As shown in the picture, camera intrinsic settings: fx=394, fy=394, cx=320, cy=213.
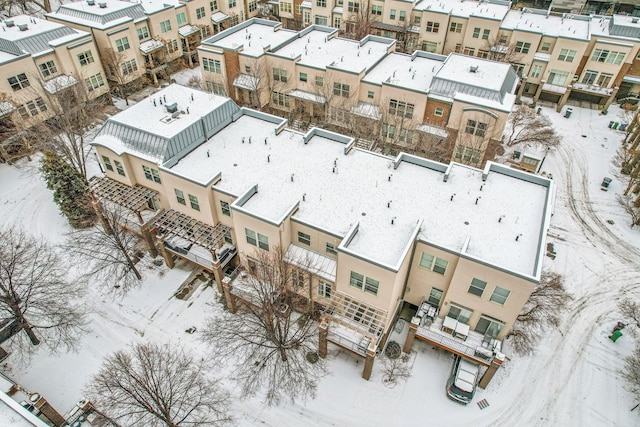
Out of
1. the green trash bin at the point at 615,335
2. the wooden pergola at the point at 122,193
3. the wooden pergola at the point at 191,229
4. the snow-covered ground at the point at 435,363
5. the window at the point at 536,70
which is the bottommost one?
the snow-covered ground at the point at 435,363

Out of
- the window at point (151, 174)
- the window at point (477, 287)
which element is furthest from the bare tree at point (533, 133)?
the window at point (151, 174)

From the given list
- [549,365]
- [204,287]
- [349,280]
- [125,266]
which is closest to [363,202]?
[349,280]

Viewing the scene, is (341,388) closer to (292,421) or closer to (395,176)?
(292,421)

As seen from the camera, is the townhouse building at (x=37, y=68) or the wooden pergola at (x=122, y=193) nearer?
the wooden pergola at (x=122, y=193)

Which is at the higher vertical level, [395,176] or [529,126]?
[395,176]

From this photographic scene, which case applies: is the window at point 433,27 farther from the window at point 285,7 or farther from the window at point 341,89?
the window at point 285,7

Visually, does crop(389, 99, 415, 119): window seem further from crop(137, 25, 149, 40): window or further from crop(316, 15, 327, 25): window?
crop(137, 25, 149, 40): window
